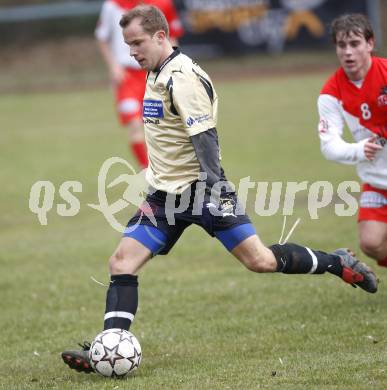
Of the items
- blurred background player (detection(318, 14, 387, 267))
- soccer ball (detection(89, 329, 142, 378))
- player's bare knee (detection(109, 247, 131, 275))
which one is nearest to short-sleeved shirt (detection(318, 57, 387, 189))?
blurred background player (detection(318, 14, 387, 267))

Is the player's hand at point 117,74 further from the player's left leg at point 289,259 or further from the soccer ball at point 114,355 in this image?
the soccer ball at point 114,355

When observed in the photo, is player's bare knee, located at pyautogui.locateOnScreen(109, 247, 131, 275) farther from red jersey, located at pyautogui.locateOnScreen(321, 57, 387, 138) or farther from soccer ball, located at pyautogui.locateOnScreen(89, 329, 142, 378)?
red jersey, located at pyautogui.locateOnScreen(321, 57, 387, 138)

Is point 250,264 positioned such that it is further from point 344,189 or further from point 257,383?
point 344,189

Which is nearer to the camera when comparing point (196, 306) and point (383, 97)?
point (383, 97)

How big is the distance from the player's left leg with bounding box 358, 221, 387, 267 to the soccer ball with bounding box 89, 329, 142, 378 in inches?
78.6

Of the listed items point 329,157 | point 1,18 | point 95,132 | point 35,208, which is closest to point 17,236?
point 35,208

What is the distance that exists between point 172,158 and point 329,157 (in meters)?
1.35

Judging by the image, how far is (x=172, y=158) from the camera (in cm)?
519

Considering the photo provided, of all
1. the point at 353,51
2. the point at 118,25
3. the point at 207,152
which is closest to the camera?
the point at 207,152

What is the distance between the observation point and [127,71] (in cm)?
1091

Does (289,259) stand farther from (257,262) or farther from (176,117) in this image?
(176,117)

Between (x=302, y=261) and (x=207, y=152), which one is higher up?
(x=207, y=152)

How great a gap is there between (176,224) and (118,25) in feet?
19.9

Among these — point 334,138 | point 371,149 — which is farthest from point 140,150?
point 371,149
